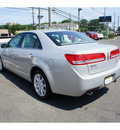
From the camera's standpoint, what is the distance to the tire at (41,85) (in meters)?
3.25

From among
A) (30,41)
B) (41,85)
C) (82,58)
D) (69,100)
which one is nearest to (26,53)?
(30,41)

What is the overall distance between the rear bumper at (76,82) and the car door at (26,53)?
3.26ft

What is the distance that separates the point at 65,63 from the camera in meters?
2.76

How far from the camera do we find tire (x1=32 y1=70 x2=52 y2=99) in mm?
3250

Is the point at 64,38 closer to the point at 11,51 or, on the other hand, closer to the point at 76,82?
the point at 76,82

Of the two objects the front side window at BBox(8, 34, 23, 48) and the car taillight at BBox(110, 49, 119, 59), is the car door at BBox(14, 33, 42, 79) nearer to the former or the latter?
the front side window at BBox(8, 34, 23, 48)

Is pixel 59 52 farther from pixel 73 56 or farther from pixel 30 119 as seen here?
pixel 30 119

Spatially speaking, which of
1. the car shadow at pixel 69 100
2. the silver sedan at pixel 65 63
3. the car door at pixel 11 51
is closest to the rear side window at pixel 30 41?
the silver sedan at pixel 65 63

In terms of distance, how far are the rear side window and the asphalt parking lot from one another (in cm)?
120

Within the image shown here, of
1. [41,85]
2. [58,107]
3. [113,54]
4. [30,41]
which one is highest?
[30,41]

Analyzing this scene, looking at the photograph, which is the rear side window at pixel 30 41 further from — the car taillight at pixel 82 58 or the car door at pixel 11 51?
the car taillight at pixel 82 58

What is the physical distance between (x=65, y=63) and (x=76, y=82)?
39 centimetres

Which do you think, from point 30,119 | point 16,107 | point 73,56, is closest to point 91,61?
point 73,56

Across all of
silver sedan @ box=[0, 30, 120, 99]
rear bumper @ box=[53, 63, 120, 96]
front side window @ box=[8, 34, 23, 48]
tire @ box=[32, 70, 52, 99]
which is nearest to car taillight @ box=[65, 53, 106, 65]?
silver sedan @ box=[0, 30, 120, 99]
